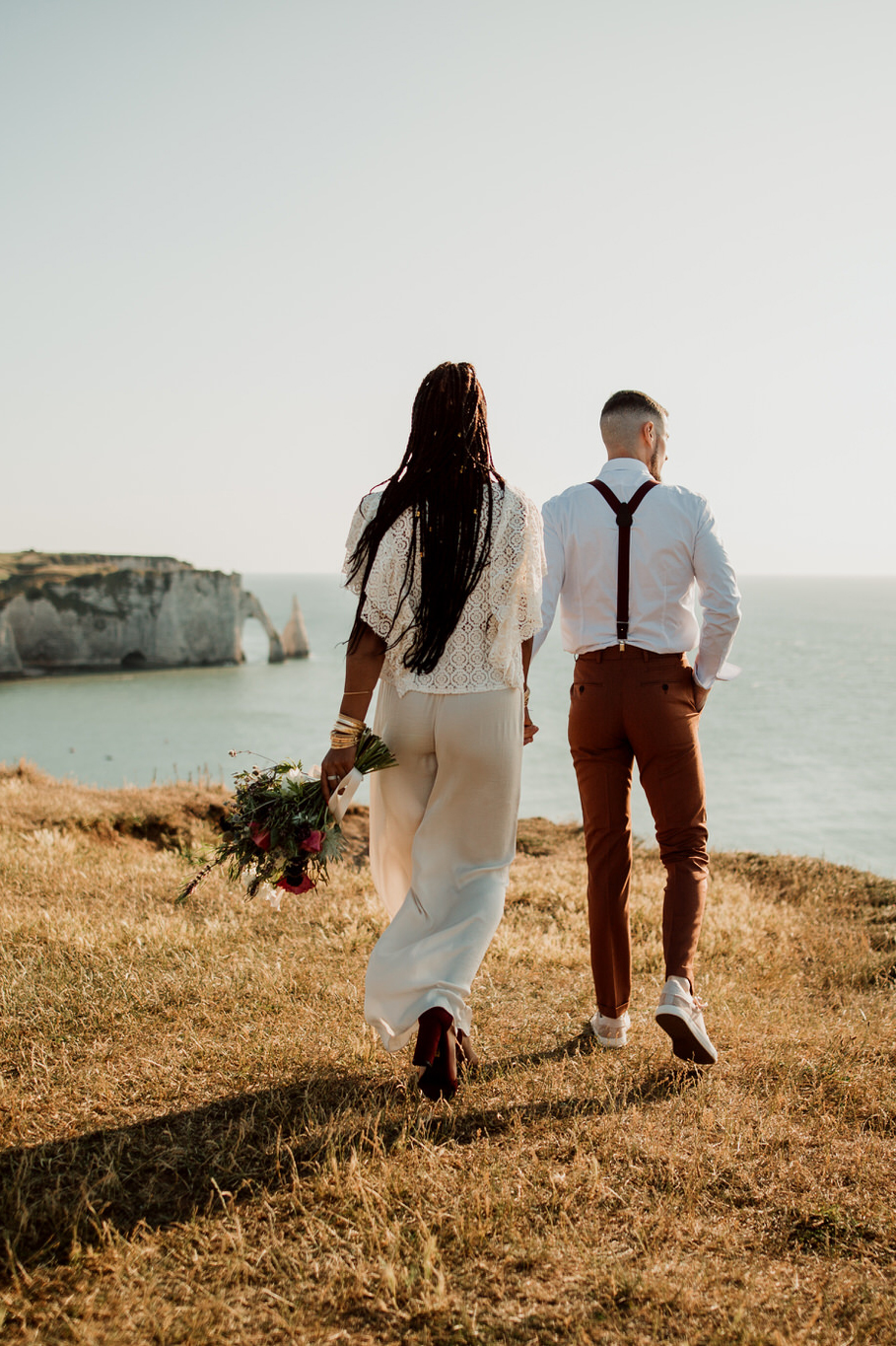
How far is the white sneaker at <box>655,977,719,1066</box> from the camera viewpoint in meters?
3.57

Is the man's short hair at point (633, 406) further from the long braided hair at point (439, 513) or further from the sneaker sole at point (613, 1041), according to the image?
the sneaker sole at point (613, 1041)

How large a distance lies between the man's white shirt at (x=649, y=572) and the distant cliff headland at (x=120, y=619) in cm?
7845

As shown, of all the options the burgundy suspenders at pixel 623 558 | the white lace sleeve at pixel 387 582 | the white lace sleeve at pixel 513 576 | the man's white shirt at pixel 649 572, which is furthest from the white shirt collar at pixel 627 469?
the white lace sleeve at pixel 387 582

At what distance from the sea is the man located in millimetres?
16477

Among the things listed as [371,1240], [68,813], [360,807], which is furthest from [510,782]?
[360,807]

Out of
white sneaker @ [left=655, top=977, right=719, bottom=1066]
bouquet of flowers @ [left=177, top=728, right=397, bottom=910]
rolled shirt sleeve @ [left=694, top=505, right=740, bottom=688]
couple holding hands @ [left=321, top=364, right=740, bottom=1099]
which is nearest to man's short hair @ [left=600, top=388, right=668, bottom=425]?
couple holding hands @ [left=321, top=364, right=740, bottom=1099]

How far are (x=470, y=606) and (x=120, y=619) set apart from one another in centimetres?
8429

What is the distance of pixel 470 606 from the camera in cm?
359

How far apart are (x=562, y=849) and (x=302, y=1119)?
7356mm

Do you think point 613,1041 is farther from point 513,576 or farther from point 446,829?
point 513,576

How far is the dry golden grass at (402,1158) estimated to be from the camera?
90.6 inches

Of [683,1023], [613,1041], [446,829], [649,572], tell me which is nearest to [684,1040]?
[683,1023]

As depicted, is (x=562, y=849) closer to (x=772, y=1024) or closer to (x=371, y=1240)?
(x=772, y=1024)

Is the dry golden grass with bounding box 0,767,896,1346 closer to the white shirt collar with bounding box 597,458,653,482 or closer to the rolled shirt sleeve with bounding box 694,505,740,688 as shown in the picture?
the rolled shirt sleeve with bounding box 694,505,740,688
